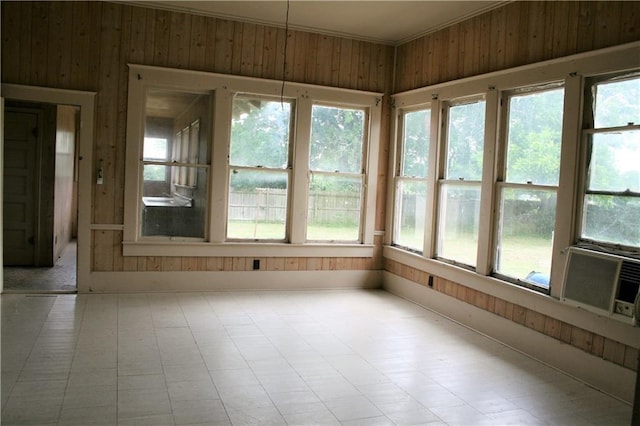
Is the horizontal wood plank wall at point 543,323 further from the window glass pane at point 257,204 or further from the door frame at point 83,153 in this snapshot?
the door frame at point 83,153

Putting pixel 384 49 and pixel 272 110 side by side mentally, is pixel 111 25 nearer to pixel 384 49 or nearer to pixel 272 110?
pixel 272 110

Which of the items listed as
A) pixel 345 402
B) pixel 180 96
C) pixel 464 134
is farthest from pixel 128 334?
pixel 464 134

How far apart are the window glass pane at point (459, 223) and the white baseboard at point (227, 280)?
4.39 feet

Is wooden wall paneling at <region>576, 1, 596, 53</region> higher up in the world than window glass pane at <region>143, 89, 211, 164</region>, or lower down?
higher up

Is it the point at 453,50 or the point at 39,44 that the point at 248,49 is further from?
the point at 453,50

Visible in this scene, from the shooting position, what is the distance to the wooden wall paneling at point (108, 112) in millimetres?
5504

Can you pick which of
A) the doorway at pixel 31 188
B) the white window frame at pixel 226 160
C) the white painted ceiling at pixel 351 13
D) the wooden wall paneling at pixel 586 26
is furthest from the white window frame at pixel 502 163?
the doorway at pixel 31 188

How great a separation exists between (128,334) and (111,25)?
10.5ft

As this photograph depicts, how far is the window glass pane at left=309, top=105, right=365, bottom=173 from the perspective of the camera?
20.8 ft

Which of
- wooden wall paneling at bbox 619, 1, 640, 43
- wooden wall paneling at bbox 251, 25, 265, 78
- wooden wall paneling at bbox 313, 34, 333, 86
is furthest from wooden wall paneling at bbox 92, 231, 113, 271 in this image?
wooden wall paneling at bbox 619, 1, 640, 43

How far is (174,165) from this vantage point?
5836 millimetres

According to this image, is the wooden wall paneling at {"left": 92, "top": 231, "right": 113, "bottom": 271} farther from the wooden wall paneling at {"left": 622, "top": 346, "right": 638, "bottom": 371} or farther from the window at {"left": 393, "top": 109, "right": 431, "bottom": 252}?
the wooden wall paneling at {"left": 622, "top": 346, "right": 638, "bottom": 371}

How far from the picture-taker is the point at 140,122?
5.65m

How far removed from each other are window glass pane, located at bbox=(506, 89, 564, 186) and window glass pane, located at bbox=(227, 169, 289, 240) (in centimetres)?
261
